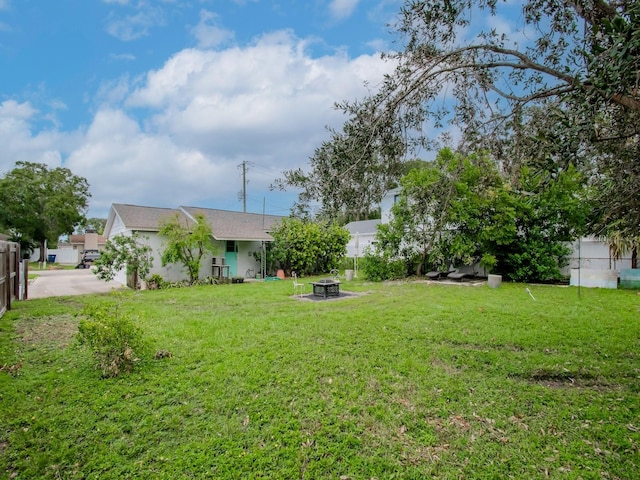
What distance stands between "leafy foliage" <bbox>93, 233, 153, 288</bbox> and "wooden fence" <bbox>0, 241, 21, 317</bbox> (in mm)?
3023

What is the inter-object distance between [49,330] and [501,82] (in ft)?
33.6

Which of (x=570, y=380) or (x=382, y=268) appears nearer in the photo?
(x=570, y=380)

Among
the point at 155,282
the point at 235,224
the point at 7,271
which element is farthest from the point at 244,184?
the point at 7,271

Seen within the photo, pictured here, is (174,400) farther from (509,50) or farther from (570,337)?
(570,337)

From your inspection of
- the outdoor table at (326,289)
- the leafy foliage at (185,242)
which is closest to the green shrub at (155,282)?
the leafy foliage at (185,242)

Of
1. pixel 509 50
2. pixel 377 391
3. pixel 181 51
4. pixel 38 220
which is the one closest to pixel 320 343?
pixel 377 391

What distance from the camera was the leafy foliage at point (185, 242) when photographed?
46.1 ft

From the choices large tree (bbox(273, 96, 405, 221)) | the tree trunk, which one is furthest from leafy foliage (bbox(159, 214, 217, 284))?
the tree trunk

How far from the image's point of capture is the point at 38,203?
3161 cm

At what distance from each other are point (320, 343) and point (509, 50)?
218 inches

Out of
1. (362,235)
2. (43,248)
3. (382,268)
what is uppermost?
(362,235)

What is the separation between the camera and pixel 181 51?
8.80m

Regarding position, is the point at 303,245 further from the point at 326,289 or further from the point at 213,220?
the point at 326,289

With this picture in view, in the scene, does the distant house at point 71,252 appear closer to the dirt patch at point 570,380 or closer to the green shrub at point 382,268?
the green shrub at point 382,268
